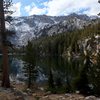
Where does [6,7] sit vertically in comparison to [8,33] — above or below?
above

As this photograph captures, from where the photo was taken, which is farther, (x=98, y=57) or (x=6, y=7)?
(x=98, y=57)

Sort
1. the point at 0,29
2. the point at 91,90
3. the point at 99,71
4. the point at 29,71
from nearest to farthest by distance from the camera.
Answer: the point at 0,29
the point at 99,71
the point at 91,90
the point at 29,71

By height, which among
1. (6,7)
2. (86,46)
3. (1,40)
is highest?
(6,7)

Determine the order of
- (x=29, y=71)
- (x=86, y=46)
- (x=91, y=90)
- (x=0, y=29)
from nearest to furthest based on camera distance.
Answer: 1. (x=0, y=29)
2. (x=91, y=90)
3. (x=29, y=71)
4. (x=86, y=46)

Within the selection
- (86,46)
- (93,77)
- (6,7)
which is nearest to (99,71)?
(93,77)

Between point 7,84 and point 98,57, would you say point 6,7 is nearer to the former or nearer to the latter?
point 7,84

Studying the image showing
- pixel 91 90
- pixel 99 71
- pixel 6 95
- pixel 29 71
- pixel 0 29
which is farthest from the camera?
pixel 29 71

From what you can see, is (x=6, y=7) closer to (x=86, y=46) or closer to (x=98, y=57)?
(x=98, y=57)

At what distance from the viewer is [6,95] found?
2356cm

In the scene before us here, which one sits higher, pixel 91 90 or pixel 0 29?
pixel 0 29

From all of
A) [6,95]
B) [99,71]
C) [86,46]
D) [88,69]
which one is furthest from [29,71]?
[86,46]

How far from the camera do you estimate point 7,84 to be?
98.2 feet

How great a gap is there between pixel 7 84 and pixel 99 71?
34.1ft

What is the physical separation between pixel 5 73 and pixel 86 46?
6190 inches
